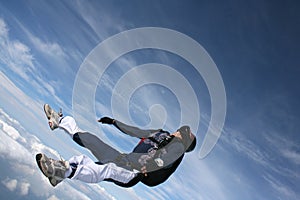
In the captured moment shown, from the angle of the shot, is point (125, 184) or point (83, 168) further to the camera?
point (125, 184)

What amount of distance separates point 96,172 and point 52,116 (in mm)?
2265

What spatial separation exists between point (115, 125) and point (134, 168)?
1221 millimetres

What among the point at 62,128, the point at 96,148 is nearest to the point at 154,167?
the point at 96,148

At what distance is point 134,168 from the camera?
553cm

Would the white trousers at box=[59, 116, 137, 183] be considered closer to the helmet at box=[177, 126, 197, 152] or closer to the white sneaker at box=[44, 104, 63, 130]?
the white sneaker at box=[44, 104, 63, 130]

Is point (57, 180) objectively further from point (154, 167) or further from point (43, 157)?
point (154, 167)

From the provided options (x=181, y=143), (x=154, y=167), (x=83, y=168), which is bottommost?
(x=83, y=168)

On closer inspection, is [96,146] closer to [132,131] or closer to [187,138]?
[132,131]

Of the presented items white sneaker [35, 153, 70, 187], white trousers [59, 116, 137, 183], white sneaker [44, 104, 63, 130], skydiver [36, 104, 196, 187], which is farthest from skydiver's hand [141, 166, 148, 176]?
white sneaker [44, 104, 63, 130]

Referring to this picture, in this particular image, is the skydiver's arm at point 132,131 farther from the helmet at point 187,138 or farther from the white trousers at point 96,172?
the white trousers at point 96,172

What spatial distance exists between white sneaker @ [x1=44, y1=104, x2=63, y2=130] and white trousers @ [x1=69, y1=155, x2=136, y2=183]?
1577mm

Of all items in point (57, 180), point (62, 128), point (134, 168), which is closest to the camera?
point (57, 180)

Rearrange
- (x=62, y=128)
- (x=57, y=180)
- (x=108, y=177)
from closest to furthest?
(x=57, y=180), (x=108, y=177), (x=62, y=128)

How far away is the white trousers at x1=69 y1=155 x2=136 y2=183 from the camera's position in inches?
189
